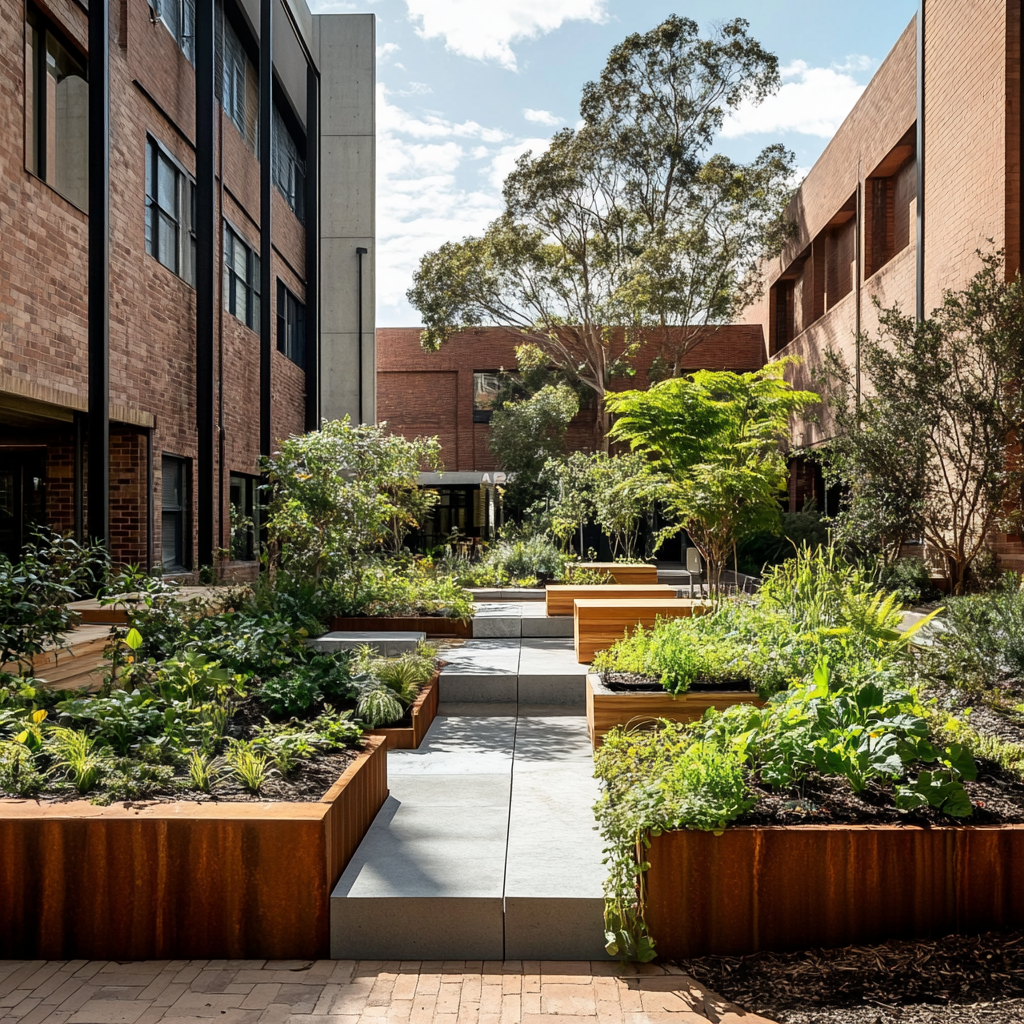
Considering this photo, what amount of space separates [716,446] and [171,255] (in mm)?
7298

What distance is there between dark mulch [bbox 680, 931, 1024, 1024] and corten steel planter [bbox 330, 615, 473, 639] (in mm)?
6187

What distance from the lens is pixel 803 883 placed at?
330 centimetres

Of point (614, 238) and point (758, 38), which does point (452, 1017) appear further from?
point (758, 38)

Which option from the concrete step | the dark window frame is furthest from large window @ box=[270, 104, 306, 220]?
the concrete step

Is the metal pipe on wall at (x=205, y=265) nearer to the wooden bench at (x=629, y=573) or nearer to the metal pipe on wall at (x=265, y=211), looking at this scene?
the metal pipe on wall at (x=265, y=211)

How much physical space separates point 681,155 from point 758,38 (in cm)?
314

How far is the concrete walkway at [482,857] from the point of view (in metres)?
3.35

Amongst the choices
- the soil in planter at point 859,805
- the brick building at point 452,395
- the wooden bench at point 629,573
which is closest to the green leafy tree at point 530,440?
the brick building at point 452,395

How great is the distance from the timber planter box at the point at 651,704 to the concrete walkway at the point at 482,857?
0.95 ft

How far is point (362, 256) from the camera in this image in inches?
773

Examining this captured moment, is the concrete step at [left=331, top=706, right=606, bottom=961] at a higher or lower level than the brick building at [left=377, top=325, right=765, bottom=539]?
lower

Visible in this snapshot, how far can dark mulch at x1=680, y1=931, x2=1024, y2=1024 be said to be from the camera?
2791mm

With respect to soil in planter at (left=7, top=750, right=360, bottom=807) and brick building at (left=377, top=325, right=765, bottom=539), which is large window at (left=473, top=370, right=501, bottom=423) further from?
soil in planter at (left=7, top=750, right=360, bottom=807)

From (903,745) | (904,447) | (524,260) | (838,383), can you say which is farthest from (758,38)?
(903,745)
